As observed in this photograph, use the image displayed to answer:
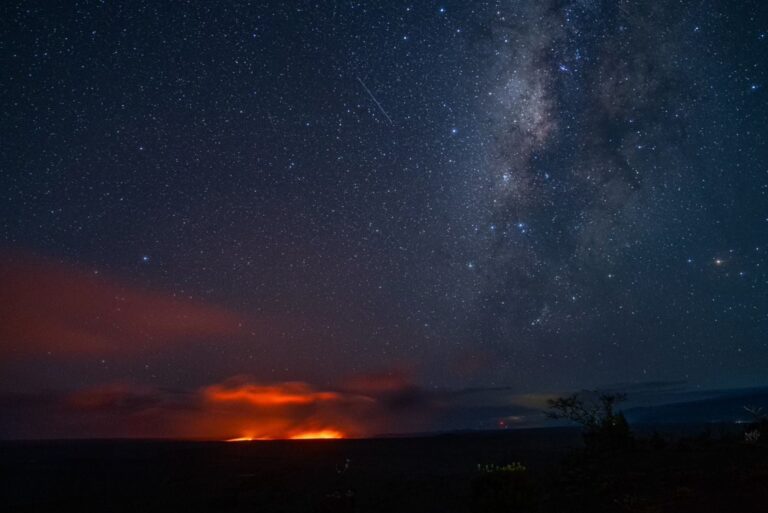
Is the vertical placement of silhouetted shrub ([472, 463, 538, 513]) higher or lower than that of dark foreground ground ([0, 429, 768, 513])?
higher

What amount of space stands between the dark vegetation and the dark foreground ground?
0.17 ft

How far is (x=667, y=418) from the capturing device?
380ft

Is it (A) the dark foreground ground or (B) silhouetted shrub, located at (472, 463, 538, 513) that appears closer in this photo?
(B) silhouetted shrub, located at (472, 463, 538, 513)

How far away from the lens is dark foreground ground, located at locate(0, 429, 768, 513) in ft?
39.0

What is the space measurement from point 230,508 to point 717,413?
130m

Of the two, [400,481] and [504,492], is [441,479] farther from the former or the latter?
[504,492]

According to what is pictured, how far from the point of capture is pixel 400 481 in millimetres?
23422

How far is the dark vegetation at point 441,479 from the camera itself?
469 inches

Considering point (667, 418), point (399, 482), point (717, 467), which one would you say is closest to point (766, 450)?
point (717, 467)

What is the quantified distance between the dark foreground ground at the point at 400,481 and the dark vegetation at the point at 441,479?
0.05 metres

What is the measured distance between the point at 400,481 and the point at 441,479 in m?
1.93

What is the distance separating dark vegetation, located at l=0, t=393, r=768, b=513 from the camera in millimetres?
11906

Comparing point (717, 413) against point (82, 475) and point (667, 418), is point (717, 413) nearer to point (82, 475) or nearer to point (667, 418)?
point (667, 418)

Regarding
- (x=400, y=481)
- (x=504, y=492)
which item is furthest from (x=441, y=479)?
(x=504, y=492)
